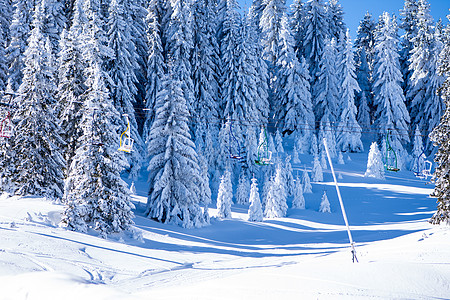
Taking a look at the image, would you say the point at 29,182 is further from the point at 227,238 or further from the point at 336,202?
the point at 336,202

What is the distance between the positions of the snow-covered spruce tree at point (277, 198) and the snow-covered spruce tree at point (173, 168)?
6778mm

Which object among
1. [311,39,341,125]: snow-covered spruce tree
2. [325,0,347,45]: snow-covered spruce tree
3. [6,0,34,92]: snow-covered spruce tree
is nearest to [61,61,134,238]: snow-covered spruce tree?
[6,0,34,92]: snow-covered spruce tree

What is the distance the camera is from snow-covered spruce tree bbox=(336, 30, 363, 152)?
160ft

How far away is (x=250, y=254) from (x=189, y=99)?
20.4 meters

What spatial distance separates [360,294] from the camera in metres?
10.3

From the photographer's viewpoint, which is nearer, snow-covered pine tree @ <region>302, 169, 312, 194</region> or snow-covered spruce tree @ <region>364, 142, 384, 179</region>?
snow-covered pine tree @ <region>302, 169, 312, 194</region>


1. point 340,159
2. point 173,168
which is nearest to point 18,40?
point 173,168

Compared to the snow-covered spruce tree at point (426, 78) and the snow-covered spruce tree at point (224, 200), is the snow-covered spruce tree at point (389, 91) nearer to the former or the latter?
the snow-covered spruce tree at point (426, 78)

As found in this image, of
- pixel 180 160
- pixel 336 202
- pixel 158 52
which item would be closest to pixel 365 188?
pixel 336 202

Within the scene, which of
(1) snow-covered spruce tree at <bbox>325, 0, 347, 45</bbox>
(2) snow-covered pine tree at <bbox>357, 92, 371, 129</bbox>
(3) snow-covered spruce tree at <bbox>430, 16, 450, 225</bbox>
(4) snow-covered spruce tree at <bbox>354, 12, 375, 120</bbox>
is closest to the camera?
(3) snow-covered spruce tree at <bbox>430, 16, 450, 225</bbox>

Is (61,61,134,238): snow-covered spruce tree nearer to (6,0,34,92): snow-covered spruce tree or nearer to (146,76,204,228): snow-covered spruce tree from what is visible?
(146,76,204,228): snow-covered spruce tree

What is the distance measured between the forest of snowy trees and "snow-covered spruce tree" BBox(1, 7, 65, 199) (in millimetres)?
84

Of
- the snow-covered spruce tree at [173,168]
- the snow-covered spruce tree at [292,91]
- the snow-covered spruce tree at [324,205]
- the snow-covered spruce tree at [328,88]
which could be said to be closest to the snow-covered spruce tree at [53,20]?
the snow-covered spruce tree at [173,168]

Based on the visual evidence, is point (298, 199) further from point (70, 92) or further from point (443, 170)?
point (70, 92)
